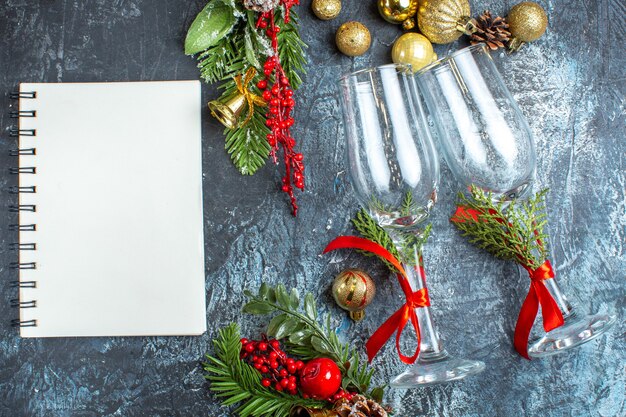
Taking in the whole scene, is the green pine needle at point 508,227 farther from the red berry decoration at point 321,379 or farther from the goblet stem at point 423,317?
the red berry decoration at point 321,379

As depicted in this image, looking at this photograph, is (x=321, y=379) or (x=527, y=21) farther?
(x=527, y=21)

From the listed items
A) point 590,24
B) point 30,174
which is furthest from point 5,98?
point 590,24

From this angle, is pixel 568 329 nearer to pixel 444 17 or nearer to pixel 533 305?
pixel 533 305

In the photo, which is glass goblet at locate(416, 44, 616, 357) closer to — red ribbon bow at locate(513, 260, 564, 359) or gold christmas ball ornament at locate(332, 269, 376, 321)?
red ribbon bow at locate(513, 260, 564, 359)

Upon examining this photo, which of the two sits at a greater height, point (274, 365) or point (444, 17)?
point (444, 17)

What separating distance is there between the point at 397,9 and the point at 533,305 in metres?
0.52

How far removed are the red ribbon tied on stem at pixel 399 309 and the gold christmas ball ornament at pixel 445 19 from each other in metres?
0.36

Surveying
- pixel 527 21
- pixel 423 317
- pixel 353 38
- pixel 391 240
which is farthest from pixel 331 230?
pixel 527 21

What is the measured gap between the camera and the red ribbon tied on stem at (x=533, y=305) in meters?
0.96

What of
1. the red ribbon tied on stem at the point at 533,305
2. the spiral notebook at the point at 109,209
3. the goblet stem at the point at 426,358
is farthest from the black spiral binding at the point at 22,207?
the red ribbon tied on stem at the point at 533,305

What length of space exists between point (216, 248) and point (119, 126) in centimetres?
26

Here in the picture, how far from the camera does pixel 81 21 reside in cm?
108

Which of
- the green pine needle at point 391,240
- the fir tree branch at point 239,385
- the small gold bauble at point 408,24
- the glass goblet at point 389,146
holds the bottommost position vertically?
the fir tree branch at point 239,385

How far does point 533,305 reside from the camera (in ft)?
3.28
